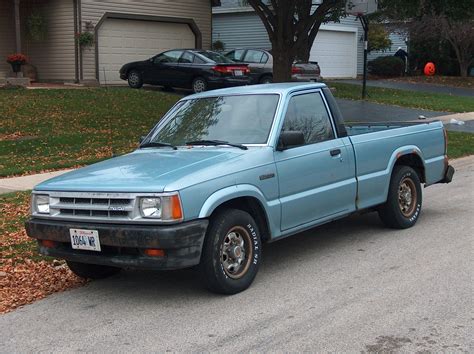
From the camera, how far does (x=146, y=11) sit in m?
25.7

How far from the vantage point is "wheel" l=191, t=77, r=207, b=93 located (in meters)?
21.6

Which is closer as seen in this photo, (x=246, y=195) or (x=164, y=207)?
(x=164, y=207)

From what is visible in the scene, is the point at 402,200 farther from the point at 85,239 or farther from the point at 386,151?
the point at 85,239

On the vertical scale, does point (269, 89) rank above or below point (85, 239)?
above

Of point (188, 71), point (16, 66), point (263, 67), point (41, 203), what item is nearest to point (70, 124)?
point (188, 71)

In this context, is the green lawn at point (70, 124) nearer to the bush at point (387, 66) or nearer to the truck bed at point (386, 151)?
the truck bed at point (386, 151)

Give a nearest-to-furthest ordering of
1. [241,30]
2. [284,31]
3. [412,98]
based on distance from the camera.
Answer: [284,31], [412,98], [241,30]

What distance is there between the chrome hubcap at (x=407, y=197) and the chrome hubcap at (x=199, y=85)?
14.5 m

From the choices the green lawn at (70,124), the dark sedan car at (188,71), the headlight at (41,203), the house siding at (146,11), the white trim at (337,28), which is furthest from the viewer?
the white trim at (337,28)

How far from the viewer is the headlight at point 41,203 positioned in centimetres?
562

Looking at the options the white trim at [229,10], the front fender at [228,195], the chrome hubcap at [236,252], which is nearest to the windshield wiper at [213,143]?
the front fender at [228,195]

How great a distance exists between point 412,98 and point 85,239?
2175 cm

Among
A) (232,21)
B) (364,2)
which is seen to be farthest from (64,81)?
(232,21)

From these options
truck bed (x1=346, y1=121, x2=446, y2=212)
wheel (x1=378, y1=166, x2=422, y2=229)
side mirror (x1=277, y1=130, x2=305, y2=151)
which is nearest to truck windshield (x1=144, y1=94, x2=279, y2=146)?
side mirror (x1=277, y1=130, x2=305, y2=151)
